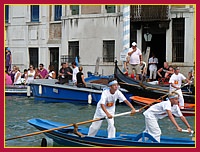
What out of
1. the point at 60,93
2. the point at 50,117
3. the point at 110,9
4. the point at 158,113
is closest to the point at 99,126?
the point at 158,113

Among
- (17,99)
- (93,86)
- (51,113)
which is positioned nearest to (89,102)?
(93,86)

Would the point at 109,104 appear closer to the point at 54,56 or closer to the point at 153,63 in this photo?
the point at 153,63

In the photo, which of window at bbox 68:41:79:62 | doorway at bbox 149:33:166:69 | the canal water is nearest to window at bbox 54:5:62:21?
window at bbox 68:41:79:62

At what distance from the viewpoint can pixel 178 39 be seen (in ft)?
65.7

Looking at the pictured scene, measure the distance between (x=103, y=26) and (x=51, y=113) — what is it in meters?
8.65

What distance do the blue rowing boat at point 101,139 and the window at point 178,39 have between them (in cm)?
1182

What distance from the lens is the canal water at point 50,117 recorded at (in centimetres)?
1021

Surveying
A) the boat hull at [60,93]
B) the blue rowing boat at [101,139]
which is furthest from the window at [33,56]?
the blue rowing boat at [101,139]

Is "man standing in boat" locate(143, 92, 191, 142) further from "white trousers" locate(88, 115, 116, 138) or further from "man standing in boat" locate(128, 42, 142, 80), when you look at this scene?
"man standing in boat" locate(128, 42, 142, 80)

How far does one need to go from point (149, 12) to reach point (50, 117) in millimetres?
8527

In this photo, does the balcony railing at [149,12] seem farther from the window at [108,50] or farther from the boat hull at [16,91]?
the boat hull at [16,91]

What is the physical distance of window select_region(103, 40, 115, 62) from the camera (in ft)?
70.6

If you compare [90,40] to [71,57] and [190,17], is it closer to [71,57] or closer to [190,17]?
[71,57]

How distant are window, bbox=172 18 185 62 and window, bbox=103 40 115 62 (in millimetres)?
2770
